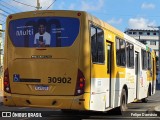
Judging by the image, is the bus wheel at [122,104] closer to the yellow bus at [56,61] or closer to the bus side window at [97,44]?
the yellow bus at [56,61]

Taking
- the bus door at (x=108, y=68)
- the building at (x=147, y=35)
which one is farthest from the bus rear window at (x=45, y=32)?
the building at (x=147, y=35)

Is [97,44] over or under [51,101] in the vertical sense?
over

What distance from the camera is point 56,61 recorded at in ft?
38.7

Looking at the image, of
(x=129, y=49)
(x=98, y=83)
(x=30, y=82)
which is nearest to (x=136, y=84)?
(x=129, y=49)

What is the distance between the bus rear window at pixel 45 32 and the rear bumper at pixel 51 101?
59.9 inches

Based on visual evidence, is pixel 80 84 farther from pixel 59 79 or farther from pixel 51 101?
pixel 51 101

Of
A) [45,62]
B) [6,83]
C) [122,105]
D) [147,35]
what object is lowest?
[122,105]

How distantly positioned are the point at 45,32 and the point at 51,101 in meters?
2.02

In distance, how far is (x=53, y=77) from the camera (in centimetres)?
1174

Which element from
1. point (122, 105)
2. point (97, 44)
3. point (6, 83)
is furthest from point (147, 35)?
point (6, 83)

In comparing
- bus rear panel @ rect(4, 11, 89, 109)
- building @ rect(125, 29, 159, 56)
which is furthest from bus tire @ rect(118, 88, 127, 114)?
building @ rect(125, 29, 159, 56)

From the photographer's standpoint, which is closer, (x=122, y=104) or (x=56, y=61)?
(x=56, y=61)

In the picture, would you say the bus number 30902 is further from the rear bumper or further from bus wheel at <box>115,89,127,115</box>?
bus wheel at <box>115,89,127,115</box>

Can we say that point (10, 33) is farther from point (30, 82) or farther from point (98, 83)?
point (98, 83)
